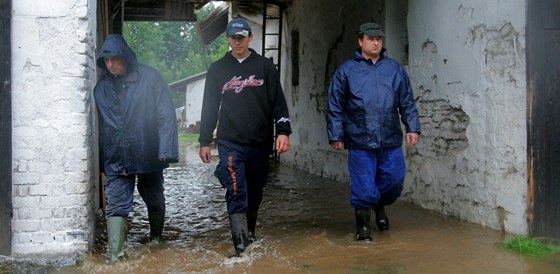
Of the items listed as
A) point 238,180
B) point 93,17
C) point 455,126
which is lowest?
point 238,180

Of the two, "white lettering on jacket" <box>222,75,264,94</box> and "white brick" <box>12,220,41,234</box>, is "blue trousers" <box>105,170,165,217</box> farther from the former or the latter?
"white lettering on jacket" <box>222,75,264,94</box>

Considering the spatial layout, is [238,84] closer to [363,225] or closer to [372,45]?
[372,45]

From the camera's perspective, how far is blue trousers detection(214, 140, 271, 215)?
4.63 m

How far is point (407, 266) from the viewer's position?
14.0 ft

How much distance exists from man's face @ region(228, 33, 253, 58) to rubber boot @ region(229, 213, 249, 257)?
47.3 inches

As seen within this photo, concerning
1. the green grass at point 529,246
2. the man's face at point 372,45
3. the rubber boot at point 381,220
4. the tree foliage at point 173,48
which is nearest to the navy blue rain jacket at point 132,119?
the man's face at point 372,45

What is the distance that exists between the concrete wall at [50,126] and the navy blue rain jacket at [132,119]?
5.8 inches

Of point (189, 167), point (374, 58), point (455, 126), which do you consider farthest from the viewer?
point (189, 167)

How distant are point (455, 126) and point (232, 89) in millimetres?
2352

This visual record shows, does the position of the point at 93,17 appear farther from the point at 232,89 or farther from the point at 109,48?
the point at 232,89

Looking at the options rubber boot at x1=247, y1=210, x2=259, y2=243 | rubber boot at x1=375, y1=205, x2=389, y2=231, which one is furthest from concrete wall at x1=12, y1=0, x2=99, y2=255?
rubber boot at x1=375, y1=205, x2=389, y2=231

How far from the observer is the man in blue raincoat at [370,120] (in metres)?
5.04

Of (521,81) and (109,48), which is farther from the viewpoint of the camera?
(521,81)

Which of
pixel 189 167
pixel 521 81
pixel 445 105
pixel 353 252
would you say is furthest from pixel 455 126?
pixel 189 167
